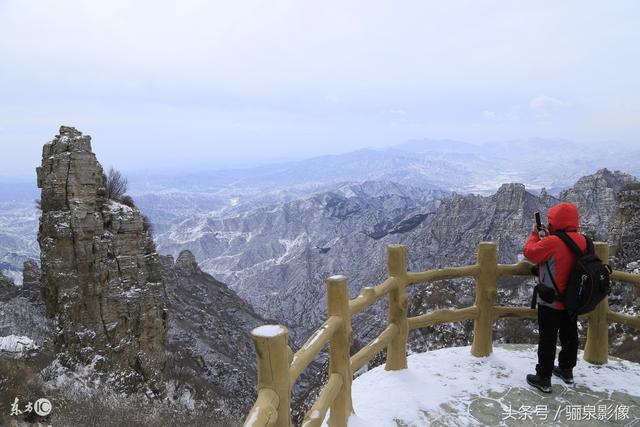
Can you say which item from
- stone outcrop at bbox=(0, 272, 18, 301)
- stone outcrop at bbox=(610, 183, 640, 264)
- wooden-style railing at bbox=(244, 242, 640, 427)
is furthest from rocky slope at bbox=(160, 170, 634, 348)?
stone outcrop at bbox=(0, 272, 18, 301)

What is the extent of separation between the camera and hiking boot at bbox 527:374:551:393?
4.61 metres

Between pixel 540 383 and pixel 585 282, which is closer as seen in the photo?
pixel 585 282

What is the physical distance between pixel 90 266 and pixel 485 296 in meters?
19.5

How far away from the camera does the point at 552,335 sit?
456 cm

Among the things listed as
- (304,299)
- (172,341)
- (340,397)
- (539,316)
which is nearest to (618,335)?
(539,316)

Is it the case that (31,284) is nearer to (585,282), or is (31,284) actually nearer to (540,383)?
(540,383)

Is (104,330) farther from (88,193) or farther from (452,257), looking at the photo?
(452,257)

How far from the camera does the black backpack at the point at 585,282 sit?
164 inches

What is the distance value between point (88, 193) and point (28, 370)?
27.8ft

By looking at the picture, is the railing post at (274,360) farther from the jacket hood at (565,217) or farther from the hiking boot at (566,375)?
the hiking boot at (566,375)

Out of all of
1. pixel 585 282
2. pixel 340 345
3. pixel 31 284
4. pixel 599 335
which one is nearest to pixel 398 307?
pixel 340 345

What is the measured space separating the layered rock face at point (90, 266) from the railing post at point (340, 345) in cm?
1906

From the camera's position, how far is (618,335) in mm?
17047

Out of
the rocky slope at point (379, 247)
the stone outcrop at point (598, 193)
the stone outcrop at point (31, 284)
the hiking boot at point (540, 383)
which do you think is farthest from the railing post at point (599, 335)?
the stone outcrop at point (598, 193)
